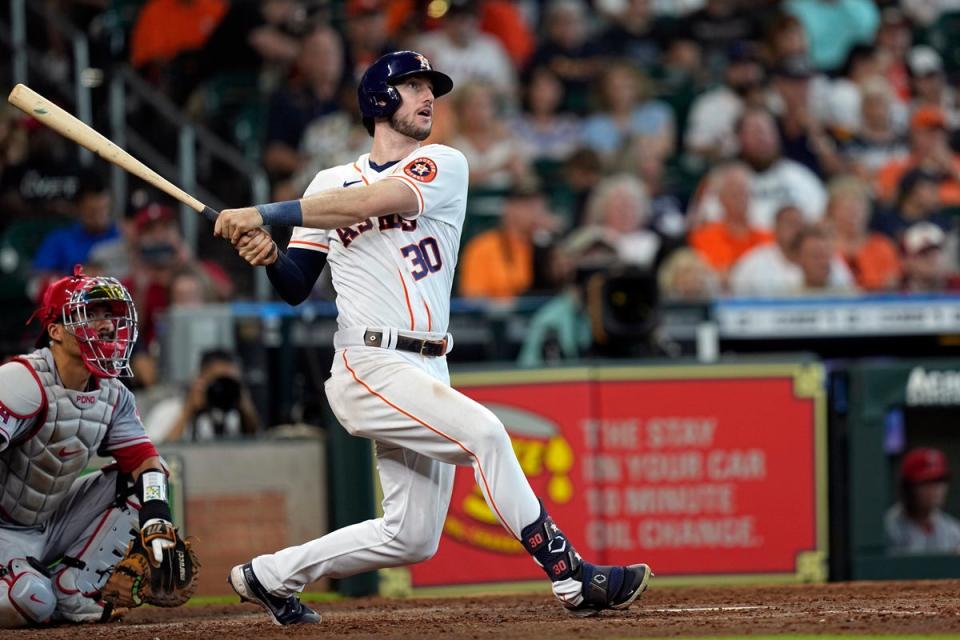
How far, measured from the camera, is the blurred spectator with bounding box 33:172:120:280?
9328 millimetres

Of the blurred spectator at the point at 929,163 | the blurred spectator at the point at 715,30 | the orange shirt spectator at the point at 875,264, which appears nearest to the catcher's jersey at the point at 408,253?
the orange shirt spectator at the point at 875,264

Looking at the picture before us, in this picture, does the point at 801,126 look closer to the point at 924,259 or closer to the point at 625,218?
the point at 924,259

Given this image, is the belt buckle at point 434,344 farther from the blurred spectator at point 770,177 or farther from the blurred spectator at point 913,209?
the blurred spectator at point 913,209

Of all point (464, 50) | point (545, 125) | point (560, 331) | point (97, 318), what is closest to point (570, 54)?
point (545, 125)

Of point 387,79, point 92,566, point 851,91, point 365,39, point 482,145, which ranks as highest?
point 365,39

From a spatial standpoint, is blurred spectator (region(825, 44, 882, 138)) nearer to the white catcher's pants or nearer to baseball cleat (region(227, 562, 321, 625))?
the white catcher's pants

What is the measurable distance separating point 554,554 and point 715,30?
888cm

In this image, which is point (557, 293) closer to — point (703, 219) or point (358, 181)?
point (703, 219)

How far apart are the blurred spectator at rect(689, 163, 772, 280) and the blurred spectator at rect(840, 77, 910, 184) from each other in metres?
1.86

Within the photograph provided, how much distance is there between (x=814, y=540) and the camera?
772 cm

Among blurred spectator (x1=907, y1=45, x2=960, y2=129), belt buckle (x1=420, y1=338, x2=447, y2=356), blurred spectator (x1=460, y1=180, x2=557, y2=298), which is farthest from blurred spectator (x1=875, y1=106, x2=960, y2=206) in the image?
belt buckle (x1=420, y1=338, x2=447, y2=356)

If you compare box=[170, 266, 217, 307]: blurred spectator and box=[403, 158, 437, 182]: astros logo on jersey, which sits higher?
box=[403, 158, 437, 182]: astros logo on jersey

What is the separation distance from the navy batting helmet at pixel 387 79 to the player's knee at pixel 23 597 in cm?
204

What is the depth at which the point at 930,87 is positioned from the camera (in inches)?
502
